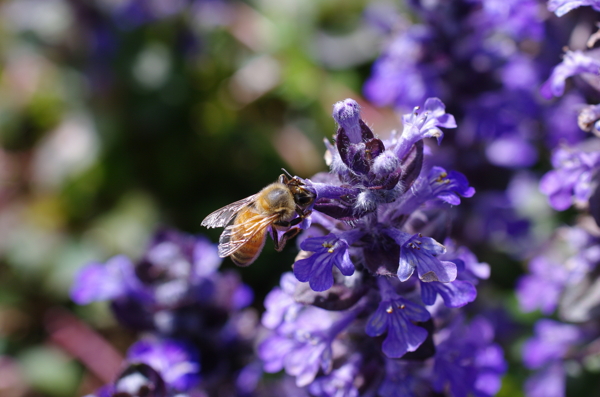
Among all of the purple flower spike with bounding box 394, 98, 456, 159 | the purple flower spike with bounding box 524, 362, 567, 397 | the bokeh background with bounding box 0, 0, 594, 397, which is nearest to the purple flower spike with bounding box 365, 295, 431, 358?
the purple flower spike with bounding box 394, 98, 456, 159

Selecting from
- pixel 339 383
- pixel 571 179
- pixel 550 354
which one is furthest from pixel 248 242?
pixel 550 354

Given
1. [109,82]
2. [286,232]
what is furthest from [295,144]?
[286,232]

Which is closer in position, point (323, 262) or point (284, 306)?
point (323, 262)

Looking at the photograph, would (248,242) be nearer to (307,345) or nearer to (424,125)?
(307,345)

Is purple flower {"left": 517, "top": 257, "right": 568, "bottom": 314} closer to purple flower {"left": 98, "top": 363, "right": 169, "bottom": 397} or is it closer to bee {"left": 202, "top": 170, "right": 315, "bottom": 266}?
bee {"left": 202, "top": 170, "right": 315, "bottom": 266}

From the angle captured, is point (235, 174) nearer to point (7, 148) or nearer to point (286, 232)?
point (7, 148)

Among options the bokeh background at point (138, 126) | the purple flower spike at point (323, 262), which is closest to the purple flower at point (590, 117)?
the purple flower spike at point (323, 262)
